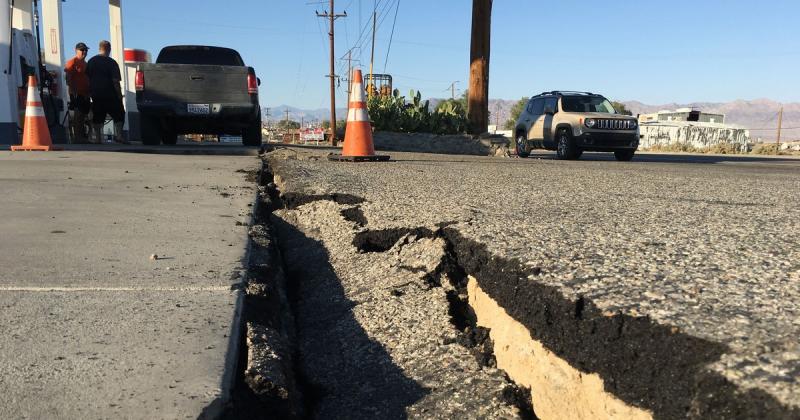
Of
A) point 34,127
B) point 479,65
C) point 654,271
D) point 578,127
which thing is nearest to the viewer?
point 654,271

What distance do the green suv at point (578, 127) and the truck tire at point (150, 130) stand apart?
711cm

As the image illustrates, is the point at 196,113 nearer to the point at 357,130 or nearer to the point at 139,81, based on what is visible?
the point at 139,81

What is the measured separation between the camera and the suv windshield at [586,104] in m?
12.4

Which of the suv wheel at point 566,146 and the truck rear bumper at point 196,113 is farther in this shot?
the suv wheel at point 566,146

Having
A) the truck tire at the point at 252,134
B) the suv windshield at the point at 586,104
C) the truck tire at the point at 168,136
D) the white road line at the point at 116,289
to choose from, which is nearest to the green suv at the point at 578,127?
the suv windshield at the point at 586,104

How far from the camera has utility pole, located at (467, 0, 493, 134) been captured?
540 inches

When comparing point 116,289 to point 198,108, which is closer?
point 116,289

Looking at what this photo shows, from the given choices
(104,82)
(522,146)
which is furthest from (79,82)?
(522,146)

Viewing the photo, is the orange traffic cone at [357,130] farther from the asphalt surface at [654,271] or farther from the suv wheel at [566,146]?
the suv wheel at [566,146]

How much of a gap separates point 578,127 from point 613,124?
694 mm

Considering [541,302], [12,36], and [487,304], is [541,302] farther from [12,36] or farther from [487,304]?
[12,36]

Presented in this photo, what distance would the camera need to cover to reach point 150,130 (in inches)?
391

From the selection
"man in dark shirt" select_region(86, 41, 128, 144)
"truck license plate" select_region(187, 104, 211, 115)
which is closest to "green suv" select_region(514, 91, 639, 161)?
"truck license plate" select_region(187, 104, 211, 115)

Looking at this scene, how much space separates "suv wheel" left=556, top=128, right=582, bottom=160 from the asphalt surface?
297 inches
